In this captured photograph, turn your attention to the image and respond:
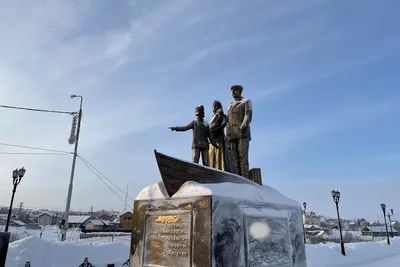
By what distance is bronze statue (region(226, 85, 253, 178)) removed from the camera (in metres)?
5.54

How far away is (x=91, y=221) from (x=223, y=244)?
49.9 m

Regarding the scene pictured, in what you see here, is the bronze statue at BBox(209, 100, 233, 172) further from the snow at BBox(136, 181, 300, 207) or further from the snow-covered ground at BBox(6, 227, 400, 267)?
the snow-covered ground at BBox(6, 227, 400, 267)

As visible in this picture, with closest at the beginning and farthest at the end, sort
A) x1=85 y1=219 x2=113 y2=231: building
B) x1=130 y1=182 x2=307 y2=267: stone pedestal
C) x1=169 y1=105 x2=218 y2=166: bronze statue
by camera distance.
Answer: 1. x1=130 y1=182 x2=307 y2=267: stone pedestal
2. x1=169 y1=105 x2=218 y2=166: bronze statue
3. x1=85 y1=219 x2=113 y2=231: building

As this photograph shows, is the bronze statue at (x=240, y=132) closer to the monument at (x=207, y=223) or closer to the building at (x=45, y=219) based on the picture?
the monument at (x=207, y=223)

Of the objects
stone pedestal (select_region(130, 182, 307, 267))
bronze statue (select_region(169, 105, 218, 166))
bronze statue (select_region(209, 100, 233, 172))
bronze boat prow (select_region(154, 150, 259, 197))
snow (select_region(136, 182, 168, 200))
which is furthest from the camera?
bronze statue (select_region(209, 100, 233, 172))

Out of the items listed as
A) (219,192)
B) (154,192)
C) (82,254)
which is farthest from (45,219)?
(219,192)

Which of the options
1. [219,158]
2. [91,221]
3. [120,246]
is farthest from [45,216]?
[219,158]

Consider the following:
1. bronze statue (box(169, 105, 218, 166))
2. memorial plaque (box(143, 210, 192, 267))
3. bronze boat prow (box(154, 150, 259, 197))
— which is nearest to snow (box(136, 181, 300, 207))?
bronze boat prow (box(154, 150, 259, 197))

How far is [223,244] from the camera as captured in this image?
3.73 m

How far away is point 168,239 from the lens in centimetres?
402

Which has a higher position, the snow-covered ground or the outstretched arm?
the outstretched arm

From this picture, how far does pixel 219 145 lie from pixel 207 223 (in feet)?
6.71

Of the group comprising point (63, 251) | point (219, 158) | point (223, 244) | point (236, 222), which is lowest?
point (63, 251)

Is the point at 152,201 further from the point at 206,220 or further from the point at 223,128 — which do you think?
the point at 223,128
